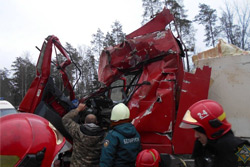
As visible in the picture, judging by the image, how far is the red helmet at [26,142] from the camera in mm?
1687

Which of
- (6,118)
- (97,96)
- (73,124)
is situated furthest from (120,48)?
(6,118)

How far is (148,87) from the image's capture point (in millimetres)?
3486

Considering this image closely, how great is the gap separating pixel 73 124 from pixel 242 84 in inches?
98.5

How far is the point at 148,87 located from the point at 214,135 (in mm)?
1873

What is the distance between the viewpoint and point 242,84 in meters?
3.02

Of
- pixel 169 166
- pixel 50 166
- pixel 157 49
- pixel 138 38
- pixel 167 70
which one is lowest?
pixel 169 166

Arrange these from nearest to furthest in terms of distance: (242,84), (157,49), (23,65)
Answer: (242,84)
(157,49)
(23,65)

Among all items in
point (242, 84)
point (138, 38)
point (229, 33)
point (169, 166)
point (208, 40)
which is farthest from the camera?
point (208, 40)

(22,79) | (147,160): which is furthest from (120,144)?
(22,79)

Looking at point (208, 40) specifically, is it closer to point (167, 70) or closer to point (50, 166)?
point (167, 70)

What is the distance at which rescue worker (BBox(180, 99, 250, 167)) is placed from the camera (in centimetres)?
159

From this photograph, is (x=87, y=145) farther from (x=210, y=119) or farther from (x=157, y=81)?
(x=210, y=119)

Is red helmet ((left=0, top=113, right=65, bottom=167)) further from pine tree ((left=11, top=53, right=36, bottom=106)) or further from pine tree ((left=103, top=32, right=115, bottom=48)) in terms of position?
pine tree ((left=11, top=53, right=36, bottom=106))

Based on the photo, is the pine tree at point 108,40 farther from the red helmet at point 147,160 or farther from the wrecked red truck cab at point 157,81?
the red helmet at point 147,160
